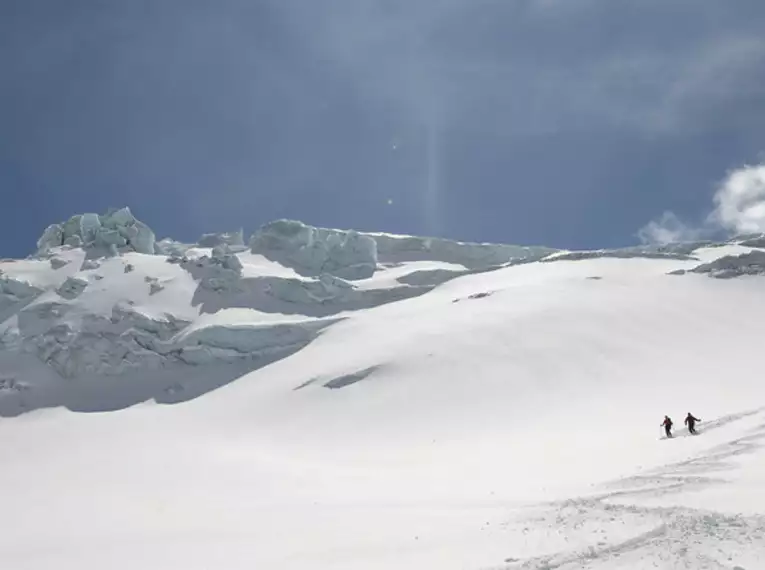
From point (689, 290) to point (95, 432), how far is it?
1765 inches

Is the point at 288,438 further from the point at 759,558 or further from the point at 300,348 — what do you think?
the point at 759,558

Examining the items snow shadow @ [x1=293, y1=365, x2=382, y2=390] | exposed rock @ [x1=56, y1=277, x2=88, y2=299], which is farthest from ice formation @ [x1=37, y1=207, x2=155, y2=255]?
snow shadow @ [x1=293, y1=365, x2=382, y2=390]

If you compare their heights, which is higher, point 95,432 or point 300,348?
point 300,348

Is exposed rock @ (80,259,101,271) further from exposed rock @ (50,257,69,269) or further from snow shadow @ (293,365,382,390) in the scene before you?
snow shadow @ (293,365,382,390)

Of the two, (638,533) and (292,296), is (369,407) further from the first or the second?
(292,296)

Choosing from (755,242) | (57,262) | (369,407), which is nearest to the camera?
(369,407)

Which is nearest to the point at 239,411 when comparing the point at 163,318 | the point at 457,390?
the point at 457,390

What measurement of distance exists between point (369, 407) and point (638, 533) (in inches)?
881

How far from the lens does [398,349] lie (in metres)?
39.7

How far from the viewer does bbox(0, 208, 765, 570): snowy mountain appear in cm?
1295

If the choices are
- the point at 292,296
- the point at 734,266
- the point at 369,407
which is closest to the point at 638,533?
the point at 369,407

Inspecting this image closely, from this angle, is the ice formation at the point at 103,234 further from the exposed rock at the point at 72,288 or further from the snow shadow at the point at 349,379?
the snow shadow at the point at 349,379

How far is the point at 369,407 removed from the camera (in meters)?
32.6

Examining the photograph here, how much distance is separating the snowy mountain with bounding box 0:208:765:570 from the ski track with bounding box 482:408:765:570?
2.1 inches
